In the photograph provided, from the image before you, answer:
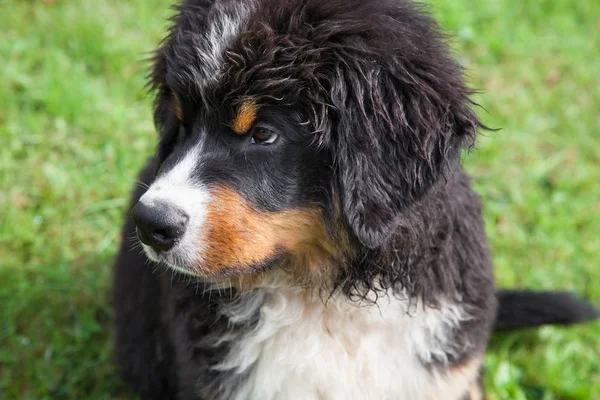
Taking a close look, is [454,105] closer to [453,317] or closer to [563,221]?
[453,317]

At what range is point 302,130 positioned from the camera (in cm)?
257

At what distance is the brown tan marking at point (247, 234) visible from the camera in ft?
8.19

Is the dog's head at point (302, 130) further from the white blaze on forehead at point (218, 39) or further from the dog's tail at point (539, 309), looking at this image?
the dog's tail at point (539, 309)

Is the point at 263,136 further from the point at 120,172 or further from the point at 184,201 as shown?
the point at 120,172

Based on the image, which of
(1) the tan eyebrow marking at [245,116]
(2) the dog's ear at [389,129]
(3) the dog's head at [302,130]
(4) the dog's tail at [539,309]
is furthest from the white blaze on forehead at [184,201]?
(4) the dog's tail at [539,309]

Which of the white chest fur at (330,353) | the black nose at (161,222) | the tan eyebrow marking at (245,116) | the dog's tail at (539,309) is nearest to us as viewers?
the black nose at (161,222)

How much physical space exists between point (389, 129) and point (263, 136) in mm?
442

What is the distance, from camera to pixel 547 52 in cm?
630

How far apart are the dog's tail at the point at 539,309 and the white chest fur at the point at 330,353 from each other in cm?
103

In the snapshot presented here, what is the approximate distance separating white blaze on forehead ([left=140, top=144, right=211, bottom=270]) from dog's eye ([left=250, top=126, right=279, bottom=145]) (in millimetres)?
223

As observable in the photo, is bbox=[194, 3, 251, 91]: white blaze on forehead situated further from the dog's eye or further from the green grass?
the green grass

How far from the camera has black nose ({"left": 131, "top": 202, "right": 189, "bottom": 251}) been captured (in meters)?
2.43

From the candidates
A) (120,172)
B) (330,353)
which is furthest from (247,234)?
(120,172)

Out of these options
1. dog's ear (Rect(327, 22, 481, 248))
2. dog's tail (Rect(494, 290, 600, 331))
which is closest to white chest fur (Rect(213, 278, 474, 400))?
dog's ear (Rect(327, 22, 481, 248))
